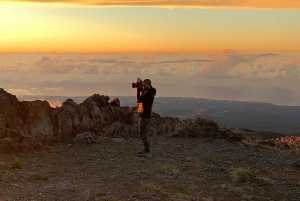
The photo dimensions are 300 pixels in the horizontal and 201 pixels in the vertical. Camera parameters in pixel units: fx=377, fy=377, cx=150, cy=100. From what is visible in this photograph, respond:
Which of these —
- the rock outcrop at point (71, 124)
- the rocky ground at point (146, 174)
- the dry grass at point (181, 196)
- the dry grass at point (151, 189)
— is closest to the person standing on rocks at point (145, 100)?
the rocky ground at point (146, 174)

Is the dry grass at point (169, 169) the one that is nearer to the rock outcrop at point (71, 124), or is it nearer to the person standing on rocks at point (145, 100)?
the person standing on rocks at point (145, 100)

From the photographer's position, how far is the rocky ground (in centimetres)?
1045

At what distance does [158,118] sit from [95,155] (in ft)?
38.1

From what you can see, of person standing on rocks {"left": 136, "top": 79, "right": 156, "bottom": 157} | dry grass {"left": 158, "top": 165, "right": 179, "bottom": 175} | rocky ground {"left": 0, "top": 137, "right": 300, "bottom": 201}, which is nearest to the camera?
rocky ground {"left": 0, "top": 137, "right": 300, "bottom": 201}

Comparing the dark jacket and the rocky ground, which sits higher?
the dark jacket

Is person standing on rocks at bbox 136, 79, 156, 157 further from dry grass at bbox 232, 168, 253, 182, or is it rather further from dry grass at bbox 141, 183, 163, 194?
dry grass at bbox 141, 183, 163, 194

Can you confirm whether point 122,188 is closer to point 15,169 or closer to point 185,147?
point 15,169

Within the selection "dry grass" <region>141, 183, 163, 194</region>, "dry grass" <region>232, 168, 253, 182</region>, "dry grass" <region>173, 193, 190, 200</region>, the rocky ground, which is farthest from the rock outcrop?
"dry grass" <region>232, 168, 253, 182</region>

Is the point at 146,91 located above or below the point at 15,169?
above

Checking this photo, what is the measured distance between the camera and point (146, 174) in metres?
13.0

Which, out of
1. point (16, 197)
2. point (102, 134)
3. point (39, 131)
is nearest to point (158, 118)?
point (102, 134)

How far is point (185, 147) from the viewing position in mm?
20375

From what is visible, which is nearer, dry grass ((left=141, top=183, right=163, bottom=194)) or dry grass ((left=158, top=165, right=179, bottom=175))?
dry grass ((left=141, top=183, right=163, bottom=194))

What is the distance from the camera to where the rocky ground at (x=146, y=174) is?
10445mm
